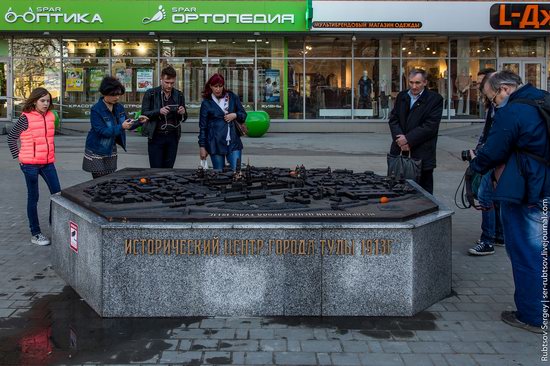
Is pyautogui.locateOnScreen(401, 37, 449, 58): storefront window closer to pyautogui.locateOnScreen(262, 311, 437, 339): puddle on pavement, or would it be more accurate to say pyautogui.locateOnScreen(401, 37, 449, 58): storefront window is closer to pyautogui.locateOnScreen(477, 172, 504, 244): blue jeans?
pyautogui.locateOnScreen(477, 172, 504, 244): blue jeans

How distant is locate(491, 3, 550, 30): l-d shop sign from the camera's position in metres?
26.3

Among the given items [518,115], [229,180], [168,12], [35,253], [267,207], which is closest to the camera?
[518,115]

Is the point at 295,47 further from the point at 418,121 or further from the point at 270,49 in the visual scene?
the point at 418,121

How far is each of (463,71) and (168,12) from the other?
469 inches

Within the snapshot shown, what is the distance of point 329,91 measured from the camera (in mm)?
28359

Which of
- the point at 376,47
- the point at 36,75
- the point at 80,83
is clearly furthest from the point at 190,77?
the point at 376,47

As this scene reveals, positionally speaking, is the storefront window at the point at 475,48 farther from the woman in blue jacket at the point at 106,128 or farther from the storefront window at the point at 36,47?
the woman in blue jacket at the point at 106,128

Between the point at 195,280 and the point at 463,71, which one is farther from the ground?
the point at 463,71

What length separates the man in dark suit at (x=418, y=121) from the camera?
822cm

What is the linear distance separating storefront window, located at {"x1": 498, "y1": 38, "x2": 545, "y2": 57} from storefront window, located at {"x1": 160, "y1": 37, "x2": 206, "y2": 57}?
12029 millimetres

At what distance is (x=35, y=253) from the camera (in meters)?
7.93

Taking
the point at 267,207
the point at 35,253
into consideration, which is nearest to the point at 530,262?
the point at 267,207

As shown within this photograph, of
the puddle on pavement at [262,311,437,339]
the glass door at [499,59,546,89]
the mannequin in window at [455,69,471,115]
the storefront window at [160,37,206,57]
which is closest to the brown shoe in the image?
the puddle on pavement at [262,311,437,339]

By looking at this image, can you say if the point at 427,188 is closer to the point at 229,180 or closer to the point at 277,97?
the point at 229,180
